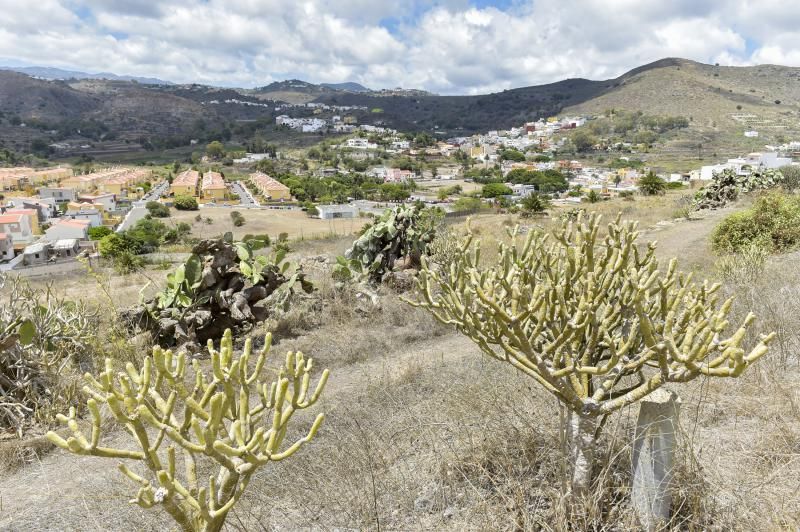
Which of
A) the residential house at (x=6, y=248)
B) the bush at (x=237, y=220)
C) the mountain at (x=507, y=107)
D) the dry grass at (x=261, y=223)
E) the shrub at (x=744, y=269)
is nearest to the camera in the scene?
the shrub at (x=744, y=269)

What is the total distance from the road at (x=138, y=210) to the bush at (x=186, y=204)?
2922 mm

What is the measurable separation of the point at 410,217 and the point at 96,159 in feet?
312

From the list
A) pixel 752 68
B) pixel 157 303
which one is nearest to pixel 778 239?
pixel 157 303

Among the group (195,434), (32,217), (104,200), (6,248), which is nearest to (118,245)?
(6,248)

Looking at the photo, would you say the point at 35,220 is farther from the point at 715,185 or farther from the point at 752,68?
the point at 752,68

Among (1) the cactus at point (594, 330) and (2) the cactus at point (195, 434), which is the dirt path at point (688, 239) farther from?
(2) the cactus at point (195, 434)

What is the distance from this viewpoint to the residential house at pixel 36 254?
27.4 metres

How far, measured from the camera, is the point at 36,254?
92.8 feet

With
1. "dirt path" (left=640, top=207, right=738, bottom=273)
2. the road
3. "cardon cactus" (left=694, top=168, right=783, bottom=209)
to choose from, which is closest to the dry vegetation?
"dirt path" (left=640, top=207, right=738, bottom=273)

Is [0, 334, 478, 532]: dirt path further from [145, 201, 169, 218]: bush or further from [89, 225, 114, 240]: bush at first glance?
[145, 201, 169, 218]: bush

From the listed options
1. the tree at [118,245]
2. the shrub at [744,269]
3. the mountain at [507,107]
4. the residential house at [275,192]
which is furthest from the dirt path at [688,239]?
the mountain at [507,107]

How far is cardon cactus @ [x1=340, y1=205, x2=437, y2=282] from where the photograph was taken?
7555 mm

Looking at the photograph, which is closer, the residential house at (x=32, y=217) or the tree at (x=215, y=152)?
the residential house at (x=32, y=217)

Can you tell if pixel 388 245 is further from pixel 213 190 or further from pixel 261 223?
pixel 213 190
